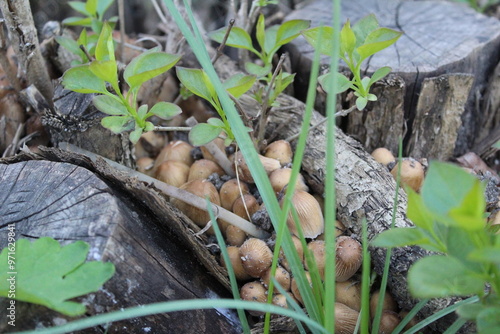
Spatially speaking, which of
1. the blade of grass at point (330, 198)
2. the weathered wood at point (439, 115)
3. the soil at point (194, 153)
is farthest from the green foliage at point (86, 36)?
the weathered wood at point (439, 115)

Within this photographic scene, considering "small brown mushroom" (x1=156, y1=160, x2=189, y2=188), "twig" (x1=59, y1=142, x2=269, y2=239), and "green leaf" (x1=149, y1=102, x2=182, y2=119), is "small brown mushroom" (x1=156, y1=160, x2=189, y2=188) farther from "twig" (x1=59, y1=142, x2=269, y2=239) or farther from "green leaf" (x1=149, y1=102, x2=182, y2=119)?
"green leaf" (x1=149, y1=102, x2=182, y2=119)

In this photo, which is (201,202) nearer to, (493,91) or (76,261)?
(76,261)

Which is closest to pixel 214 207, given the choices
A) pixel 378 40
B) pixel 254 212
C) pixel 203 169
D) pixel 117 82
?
pixel 254 212

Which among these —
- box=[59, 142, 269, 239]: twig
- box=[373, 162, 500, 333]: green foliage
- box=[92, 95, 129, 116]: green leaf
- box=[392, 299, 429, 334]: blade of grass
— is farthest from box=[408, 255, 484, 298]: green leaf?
box=[92, 95, 129, 116]: green leaf

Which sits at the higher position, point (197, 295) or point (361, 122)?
point (361, 122)

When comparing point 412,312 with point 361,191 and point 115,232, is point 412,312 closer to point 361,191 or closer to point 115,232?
point 361,191

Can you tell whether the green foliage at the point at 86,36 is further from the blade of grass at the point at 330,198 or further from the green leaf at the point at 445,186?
the green leaf at the point at 445,186

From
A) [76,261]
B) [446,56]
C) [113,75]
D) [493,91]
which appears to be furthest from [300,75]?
[76,261]
